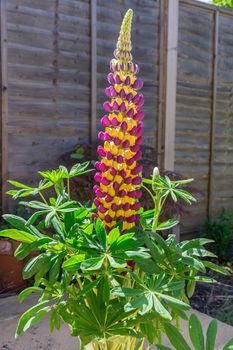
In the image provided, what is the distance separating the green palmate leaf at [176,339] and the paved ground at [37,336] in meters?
1.28

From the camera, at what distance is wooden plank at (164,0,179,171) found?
12.0ft

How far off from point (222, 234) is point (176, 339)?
9.88 ft

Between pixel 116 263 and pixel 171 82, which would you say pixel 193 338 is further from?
pixel 171 82

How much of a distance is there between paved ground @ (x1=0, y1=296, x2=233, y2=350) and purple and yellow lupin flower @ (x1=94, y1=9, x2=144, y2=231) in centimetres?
137

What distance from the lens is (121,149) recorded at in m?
1.00

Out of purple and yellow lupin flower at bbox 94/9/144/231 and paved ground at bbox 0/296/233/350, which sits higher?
purple and yellow lupin flower at bbox 94/9/144/231

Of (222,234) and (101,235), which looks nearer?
(101,235)

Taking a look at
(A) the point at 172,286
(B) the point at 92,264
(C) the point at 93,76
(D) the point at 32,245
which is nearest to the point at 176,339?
(A) the point at 172,286

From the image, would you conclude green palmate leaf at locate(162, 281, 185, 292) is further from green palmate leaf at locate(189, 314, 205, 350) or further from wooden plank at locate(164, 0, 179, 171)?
wooden plank at locate(164, 0, 179, 171)

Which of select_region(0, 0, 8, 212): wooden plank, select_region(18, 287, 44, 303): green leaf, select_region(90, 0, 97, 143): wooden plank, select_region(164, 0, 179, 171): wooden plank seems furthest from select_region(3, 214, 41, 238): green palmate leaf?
select_region(164, 0, 179, 171): wooden plank

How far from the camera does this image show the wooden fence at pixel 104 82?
305cm

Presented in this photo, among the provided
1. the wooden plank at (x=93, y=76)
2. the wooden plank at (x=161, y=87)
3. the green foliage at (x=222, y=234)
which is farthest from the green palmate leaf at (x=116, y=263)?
the green foliage at (x=222, y=234)

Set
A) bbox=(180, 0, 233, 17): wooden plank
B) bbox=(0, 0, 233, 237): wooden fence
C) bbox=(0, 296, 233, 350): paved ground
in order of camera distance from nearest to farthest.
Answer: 1. bbox=(0, 296, 233, 350): paved ground
2. bbox=(0, 0, 233, 237): wooden fence
3. bbox=(180, 0, 233, 17): wooden plank

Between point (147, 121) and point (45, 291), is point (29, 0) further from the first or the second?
point (45, 291)
